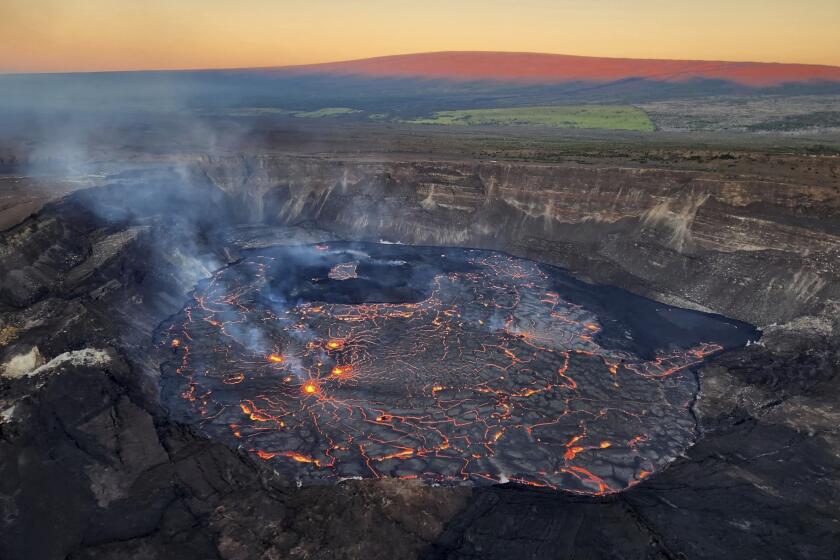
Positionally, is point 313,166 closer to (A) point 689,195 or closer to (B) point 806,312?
(A) point 689,195

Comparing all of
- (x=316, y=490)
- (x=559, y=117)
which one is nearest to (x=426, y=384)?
(x=316, y=490)

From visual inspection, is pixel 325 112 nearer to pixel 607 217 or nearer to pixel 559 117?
pixel 559 117

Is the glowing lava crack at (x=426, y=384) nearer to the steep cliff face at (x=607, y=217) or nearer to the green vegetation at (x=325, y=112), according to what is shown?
the steep cliff face at (x=607, y=217)

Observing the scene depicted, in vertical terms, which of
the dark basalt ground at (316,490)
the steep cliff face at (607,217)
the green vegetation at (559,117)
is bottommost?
the dark basalt ground at (316,490)

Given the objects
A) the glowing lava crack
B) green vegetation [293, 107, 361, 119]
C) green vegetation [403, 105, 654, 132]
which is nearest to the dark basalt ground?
the glowing lava crack

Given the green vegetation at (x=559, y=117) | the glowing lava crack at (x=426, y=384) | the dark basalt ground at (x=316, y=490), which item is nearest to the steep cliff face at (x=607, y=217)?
the glowing lava crack at (x=426, y=384)

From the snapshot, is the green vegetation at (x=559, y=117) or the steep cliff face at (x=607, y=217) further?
the green vegetation at (x=559, y=117)

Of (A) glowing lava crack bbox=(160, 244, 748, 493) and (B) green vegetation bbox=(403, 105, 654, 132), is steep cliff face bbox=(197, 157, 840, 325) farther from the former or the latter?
(B) green vegetation bbox=(403, 105, 654, 132)

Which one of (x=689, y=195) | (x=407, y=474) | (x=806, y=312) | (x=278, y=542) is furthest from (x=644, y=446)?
(x=689, y=195)
